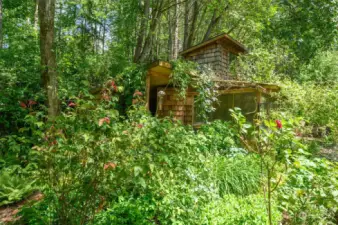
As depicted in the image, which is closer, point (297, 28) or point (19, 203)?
point (19, 203)

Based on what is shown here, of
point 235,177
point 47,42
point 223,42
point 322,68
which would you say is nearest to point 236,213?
point 235,177

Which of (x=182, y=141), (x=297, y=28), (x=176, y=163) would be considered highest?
(x=297, y=28)

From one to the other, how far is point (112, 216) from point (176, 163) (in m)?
0.95

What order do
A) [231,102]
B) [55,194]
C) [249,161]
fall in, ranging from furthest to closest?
[231,102]
[249,161]
[55,194]

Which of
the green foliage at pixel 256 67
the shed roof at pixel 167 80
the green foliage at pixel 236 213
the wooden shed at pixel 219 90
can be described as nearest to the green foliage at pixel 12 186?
the green foliage at pixel 236 213

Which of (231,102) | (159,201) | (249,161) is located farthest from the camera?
(231,102)

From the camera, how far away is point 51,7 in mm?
5488

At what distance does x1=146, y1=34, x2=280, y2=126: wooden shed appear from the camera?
7.78 meters

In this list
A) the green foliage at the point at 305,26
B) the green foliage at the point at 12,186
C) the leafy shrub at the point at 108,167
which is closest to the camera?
the leafy shrub at the point at 108,167

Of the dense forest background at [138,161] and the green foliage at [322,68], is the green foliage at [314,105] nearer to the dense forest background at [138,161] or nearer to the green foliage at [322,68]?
the dense forest background at [138,161]

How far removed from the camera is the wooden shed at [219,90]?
778 centimetres

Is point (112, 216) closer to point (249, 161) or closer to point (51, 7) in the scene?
point (249, 161)

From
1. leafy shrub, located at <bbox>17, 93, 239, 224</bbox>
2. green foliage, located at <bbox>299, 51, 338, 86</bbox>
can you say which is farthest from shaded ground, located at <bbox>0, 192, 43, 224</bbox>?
green foliage, located at <bbox>299, 51, 338, 86</bbox>

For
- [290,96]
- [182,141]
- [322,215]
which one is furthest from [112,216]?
[290,96]
